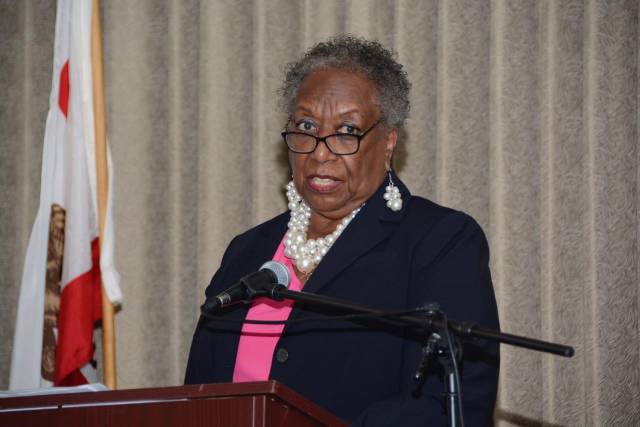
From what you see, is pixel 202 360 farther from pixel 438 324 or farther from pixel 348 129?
pixel 438 324

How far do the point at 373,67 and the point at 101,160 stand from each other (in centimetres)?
Answer: 146

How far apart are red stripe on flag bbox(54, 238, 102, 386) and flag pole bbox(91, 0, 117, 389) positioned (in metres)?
0.07

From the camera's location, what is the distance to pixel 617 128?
3.36 m

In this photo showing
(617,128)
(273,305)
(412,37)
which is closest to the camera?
(273,305)

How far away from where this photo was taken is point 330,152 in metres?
2.69

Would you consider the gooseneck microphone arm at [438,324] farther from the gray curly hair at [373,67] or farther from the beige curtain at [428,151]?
the beige curtain at [428,151]

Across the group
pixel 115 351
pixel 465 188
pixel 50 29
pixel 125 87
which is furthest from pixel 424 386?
pixel 50 29

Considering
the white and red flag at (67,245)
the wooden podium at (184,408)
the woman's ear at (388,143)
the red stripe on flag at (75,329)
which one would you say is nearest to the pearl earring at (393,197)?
the woman's ear at (388,143)

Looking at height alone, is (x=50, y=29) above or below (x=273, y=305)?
above

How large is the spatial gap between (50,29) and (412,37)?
1.75 m

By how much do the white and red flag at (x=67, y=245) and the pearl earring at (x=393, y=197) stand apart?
56.8 inches

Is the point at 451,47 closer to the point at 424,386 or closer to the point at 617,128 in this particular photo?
the point at 617,128

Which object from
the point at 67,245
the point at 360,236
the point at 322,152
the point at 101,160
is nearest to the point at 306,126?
the point at 322,152

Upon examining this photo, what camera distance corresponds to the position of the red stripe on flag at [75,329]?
3.62 meters
